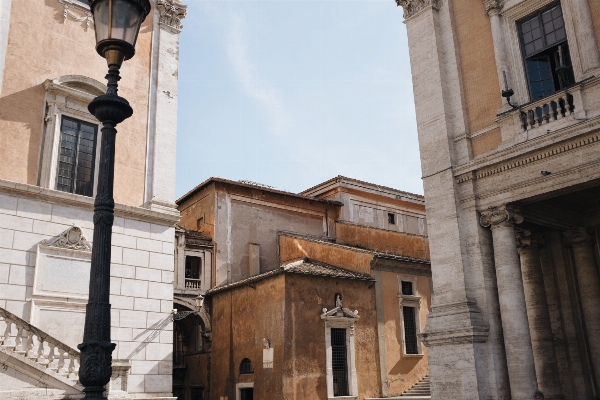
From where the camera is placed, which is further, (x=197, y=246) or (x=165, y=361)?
(x=197, y=246)

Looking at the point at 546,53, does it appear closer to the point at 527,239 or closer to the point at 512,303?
the point at 527,239

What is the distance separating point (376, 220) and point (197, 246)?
1117cm

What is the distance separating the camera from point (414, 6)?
14.5 meters

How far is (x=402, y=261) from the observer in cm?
2536

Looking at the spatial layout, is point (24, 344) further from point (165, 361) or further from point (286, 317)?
point (286, 317)

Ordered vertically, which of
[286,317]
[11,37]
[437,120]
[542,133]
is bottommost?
[286,317]

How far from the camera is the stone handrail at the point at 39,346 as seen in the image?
1075 cm

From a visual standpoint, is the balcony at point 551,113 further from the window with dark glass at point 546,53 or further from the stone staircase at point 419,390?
the stone staircase at point 419,390

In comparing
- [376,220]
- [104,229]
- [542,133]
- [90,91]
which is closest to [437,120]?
[542,133]

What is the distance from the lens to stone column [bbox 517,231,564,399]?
12.7m

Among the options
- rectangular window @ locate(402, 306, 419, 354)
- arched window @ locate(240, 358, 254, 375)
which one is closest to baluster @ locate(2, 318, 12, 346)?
arched window @ locate(240, 358, 254, 375)

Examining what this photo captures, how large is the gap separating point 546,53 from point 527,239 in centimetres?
407

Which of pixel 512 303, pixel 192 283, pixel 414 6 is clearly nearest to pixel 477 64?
pixel 414 6

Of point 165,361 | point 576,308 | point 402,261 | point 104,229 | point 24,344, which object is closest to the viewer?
point 104,229
